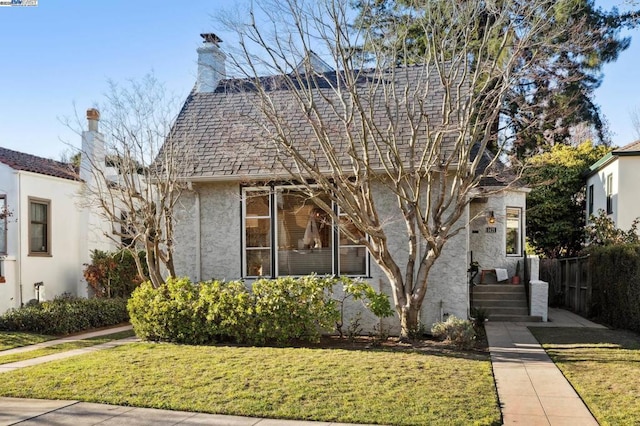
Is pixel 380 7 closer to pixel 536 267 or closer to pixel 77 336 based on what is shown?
pixel 536 267

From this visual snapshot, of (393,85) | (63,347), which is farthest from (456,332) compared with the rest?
(63,347)

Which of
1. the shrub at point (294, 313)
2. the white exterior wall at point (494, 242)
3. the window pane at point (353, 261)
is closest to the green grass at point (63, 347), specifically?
the shrub at point (294, 313)

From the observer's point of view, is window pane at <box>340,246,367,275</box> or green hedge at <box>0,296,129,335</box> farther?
green hedge at <box>0,296,129,335</box>

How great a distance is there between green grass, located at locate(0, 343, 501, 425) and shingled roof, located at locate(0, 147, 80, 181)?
898 cm

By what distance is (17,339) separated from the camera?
1198cm

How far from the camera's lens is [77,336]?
13.0 m

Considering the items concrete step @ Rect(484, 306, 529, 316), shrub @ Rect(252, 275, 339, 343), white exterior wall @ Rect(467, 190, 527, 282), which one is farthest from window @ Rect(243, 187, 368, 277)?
white exterior wall @ Rect(467, 190, 527, 282)

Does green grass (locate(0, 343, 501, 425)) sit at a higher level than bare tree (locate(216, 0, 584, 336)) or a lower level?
lower

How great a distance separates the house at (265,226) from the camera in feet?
40.4

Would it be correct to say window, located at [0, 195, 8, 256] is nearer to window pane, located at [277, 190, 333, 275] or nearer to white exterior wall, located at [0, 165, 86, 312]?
white exterior wall, located at [0, 165, 86, 312]

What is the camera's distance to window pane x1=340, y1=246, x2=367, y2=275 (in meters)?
12.7

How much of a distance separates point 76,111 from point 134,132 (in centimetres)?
211

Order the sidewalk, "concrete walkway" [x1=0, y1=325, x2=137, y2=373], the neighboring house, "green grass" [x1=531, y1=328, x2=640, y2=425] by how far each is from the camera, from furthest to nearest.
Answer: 1. the neighboring house
2. "concrete walkway" [x1=0, y1=325, x2=137, y2=373]
3. "green grass" [x1=531, y1=328, x2=640, y2=425]
4. the sidewalk

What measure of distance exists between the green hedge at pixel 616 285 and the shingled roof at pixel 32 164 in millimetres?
14563
